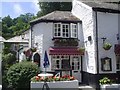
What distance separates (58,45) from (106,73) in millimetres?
6474

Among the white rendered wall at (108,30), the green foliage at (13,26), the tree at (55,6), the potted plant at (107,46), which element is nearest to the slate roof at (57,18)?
the white rendered wall at (108,30)

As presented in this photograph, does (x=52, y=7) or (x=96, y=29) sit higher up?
(x=52, y=7)

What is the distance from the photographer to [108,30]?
82.8ft

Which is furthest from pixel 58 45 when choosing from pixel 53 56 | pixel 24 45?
pixel 24 45

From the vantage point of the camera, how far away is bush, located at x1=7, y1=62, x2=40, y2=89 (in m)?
24.4

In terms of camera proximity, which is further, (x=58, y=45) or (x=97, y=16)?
(x=58, y=45)

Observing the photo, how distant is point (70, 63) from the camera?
28891 millimetres

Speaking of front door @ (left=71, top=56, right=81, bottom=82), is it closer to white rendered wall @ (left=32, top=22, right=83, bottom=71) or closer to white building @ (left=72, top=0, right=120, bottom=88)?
white rendered wall @ (left=32, top=22, right=83, bottom=71)

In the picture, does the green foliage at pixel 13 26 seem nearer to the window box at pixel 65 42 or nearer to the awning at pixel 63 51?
the window box at pixel 65 42

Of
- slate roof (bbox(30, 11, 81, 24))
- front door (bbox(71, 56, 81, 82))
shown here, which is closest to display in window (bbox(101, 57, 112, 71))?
front door (bbox(71, 56, 81, 82))

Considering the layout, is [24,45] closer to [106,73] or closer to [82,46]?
[82,46]

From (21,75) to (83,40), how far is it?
862cm

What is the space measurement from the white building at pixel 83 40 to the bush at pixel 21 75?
3715mm

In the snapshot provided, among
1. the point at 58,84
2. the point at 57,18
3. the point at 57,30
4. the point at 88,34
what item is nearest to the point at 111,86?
the point at 58,84
